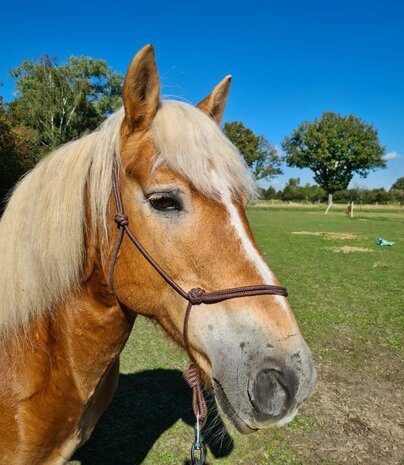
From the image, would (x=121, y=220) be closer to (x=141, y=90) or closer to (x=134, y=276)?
(x=134, y=276)

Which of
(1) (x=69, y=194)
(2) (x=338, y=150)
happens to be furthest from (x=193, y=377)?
(2) (x=338, y=150)

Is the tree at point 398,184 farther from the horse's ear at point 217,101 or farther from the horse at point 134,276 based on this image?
the horse at point 134,276

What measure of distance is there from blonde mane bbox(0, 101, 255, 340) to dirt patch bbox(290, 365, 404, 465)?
3194mm

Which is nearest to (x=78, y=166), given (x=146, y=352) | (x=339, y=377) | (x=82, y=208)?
(x=82, y=208)

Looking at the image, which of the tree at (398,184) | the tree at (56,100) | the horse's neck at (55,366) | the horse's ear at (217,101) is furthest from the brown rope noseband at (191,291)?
the tree at (398,184)

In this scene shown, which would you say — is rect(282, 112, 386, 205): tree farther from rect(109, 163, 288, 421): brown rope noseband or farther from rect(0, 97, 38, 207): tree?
rect(109, 163, 288, 421): brown rope noseband

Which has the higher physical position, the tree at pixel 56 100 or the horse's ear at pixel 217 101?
the tree at pixel 56 100

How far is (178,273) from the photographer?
1665mm

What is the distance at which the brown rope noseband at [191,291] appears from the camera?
1.51 meters

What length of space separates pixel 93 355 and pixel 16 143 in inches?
703

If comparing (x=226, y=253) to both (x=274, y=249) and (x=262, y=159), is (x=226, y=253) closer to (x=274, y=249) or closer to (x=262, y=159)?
(x=274, y=249)

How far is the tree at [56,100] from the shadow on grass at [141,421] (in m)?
22.7

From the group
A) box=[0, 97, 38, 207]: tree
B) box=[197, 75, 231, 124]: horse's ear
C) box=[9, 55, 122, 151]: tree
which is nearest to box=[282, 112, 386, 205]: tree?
box=[9, 55, 122, 151]: tree

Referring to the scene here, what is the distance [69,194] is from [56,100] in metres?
30.9
